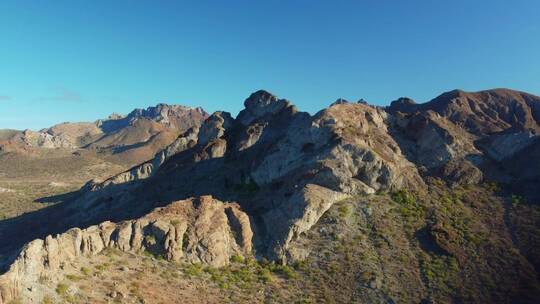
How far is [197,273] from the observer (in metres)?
43.5

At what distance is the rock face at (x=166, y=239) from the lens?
37438mm

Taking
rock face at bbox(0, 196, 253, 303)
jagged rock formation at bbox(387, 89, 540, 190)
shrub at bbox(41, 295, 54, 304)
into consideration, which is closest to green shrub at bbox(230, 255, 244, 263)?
rock face at bbox(0, 196, 253, 303)

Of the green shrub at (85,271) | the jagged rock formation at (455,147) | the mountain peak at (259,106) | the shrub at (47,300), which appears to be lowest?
the shrub at (47,300)

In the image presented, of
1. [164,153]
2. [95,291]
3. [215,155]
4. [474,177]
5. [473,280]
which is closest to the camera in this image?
[95,291]

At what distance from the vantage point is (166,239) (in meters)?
44.9

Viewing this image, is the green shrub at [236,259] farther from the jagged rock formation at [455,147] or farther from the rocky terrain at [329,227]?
the jagged rock formation at [455,147]

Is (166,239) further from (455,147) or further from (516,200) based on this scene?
(516,200)

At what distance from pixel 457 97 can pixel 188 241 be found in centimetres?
11266

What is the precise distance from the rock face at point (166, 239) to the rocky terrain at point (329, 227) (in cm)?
12

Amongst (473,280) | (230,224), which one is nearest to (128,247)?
(230,224)

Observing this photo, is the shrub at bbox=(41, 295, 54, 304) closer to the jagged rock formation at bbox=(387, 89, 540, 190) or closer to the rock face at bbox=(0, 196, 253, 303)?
the rock face at bbox=(0, 196, 253, 303)

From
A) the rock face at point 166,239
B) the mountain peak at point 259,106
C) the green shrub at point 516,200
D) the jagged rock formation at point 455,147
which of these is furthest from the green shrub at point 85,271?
the mountain peak at point 259,106

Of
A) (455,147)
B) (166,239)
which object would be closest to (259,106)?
(455,147)

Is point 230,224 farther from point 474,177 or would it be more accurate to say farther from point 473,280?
point 474,177
